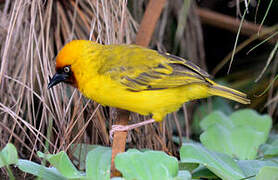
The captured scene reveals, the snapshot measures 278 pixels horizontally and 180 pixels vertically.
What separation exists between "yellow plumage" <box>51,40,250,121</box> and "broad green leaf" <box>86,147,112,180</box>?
0.29m

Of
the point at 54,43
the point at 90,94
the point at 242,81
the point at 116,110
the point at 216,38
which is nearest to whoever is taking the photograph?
the point at 90,94

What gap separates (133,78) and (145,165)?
2.44ft

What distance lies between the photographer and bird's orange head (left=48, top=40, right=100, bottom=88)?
→ 2.21 m

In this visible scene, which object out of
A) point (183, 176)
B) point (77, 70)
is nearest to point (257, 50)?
point (77, 70)

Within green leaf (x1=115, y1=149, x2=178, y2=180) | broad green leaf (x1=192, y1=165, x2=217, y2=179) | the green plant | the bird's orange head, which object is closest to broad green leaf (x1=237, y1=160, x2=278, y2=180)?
the green plant

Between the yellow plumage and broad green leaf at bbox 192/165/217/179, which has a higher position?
the yellow plumage

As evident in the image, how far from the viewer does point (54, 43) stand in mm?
2865

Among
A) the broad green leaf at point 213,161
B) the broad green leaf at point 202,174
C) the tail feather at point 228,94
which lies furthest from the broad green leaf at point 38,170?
the tail feather at point 228,94

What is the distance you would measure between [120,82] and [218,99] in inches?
72.1

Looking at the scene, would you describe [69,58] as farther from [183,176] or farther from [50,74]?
[183,176]

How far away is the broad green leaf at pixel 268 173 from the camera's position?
5.80ft

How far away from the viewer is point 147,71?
243cm

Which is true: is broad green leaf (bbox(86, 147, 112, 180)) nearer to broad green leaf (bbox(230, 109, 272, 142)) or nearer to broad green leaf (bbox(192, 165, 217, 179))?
broad green leaf (bbox(192, 165, 217, 179))

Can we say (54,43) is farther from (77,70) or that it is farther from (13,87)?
(77,70)
